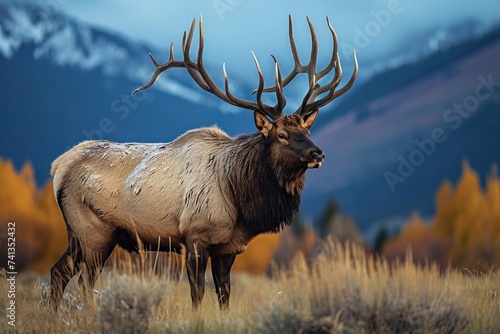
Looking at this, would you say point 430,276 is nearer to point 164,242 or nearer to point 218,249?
point 218,249

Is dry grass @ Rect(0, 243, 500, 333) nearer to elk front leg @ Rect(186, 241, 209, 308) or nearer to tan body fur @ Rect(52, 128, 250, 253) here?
elk front leg @ Rect(186, 241, 209, 308)

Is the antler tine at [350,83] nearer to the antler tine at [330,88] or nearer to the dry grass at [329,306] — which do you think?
the antler tine at [330,88]

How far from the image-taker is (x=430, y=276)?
5504mm

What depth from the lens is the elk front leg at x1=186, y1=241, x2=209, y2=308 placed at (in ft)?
24.0

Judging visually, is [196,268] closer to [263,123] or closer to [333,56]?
[263,123]

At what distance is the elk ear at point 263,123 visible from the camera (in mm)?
7668

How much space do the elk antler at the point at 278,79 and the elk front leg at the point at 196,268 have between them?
5.05 feet

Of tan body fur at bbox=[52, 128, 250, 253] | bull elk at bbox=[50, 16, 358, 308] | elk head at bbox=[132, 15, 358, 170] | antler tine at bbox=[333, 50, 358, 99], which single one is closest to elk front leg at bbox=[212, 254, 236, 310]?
bull elk at bbox=[50, 16, 358, 308]

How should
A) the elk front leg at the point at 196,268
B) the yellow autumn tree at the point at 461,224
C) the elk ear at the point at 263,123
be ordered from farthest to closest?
the yellow autumn tree at the point at 461,224, the elk ear at the point at 263,123, the elk front leg at the point at 196,268

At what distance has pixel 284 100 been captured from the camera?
7844 mm

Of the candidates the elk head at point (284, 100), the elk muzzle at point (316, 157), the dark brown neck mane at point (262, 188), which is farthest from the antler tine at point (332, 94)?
the elk muzzle at point (316, 157)

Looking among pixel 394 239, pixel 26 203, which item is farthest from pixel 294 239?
pixel 26 203

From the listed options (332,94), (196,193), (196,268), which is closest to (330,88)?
(332,94)

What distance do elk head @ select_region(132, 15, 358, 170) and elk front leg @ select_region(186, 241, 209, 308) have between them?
1.22 metres
